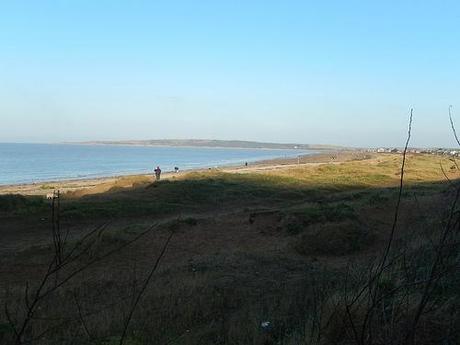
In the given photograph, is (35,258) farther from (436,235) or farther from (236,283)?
(436,235)

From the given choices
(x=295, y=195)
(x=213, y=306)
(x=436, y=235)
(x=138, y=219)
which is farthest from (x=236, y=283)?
(x=295, y=195)

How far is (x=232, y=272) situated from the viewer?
11344 millimetres

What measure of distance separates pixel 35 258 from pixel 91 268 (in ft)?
8.78

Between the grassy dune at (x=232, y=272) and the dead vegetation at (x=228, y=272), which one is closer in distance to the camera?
the dead vegetation at (x=228, y=272)

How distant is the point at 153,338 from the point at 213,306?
2.18m

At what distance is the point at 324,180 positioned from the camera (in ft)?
138

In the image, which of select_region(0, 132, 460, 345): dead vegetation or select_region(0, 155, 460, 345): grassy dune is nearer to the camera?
select_region(0, 132, 460, 345): dead vegetation

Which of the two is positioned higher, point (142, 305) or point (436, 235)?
point (436, 235)

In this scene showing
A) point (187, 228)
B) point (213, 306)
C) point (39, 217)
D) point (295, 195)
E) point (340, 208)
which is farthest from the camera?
point (295, 195)

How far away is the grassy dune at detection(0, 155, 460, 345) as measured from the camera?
423 cm

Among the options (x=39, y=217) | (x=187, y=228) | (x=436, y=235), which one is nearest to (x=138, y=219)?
(x=39, y=217)

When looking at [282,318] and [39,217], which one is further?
[39,217]

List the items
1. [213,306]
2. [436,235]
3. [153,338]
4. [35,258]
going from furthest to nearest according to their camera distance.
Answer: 1. [35,258]
2. [436,235]
3. [213,306]
4. [153,338]

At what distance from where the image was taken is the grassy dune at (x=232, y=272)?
13.9ft
